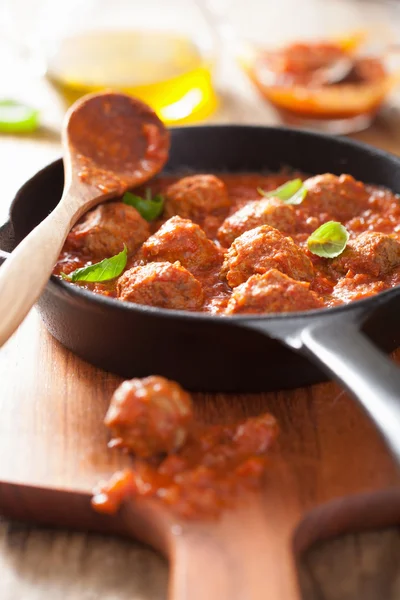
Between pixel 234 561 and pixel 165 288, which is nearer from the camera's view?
pixel 234 561

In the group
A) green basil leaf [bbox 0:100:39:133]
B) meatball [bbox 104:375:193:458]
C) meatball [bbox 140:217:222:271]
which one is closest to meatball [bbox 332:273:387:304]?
meatball [bbox 140:217:222:271]

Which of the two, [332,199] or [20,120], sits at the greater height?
[20,120]

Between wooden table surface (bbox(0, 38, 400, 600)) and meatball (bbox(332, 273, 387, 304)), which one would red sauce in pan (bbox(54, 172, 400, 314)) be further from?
wooden table surface (bbox(0, 38, 400, 600))

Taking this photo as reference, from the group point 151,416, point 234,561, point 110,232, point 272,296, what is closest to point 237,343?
point 272,296

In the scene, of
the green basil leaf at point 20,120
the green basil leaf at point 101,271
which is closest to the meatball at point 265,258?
the green basil leaf at point 101,271

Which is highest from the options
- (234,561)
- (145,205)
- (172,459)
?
(145,205)

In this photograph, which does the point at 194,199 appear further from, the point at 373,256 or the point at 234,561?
the point at 234,561

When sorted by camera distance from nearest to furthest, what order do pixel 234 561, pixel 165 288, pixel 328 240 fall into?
1. pixel 234 561
2. pixel 165 288
3. pixel 328 240
